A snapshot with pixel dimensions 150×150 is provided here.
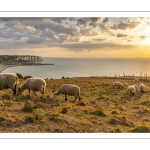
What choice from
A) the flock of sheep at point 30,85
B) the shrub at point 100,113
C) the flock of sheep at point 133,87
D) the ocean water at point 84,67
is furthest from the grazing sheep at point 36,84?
the flock of sheep at point 133,87

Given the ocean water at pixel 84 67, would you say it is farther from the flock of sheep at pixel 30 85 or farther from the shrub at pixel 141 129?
the shrub at pixel 141 129

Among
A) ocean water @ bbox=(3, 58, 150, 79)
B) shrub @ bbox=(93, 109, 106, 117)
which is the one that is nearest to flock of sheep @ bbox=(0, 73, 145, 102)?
ocean water @ bbox=(3, 58, 150, 79)

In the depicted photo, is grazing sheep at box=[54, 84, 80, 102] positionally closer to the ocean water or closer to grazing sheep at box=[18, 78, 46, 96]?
the ocean water

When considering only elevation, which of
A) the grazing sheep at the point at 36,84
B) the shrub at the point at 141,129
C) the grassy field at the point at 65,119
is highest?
the grazing sheep at the point at 36,84

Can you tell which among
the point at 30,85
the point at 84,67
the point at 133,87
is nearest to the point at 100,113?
the point at 84,67

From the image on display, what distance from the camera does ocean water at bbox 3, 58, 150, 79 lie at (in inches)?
392

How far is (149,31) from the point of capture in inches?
371

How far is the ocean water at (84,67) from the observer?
995 centimetres

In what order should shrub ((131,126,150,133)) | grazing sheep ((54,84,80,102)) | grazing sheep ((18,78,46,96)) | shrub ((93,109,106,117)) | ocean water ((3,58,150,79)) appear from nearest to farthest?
shrub ((131,126,150,133)), shrub ((93,109,106,117)), ocean water ((3,58,150,79)), grazing sheep ((54,84,80,102)), grazing sheep ((18,78,46,96))

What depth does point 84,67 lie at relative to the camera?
10352 millimetres

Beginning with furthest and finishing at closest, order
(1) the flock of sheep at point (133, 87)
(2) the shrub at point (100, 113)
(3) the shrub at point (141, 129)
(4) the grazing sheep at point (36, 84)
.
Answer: (1) the flock of sheep at point (133, 87) → (4) the grazing sheep at point (36, 84) → (2) the shrub at point (100, 113) → (3) the shrub at point (141, 129)

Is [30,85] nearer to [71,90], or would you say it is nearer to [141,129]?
[71,90]
